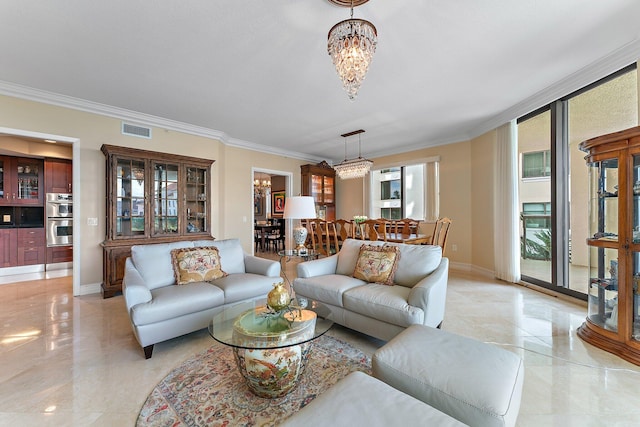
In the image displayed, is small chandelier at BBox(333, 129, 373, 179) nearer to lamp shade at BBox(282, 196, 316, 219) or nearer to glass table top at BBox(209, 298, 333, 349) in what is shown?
lamp shade at BBox(282, 196, 316, 219)

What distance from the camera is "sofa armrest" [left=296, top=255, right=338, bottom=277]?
3076 mm

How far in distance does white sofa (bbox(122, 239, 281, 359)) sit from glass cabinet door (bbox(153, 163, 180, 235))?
5.42 feet

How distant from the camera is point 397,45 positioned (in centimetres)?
257

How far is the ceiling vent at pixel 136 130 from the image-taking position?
4.31m

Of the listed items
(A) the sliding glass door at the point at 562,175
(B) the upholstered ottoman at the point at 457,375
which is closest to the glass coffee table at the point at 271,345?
(B) the upholstered ottoman at the point at 457,375

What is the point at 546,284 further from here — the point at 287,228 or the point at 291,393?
the point at 287,228

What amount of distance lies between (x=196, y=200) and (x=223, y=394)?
12.2ft

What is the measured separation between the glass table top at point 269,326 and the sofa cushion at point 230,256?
1113 millimetres

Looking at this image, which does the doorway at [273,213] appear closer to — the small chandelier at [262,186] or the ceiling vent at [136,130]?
the small chandelier at [262,186]

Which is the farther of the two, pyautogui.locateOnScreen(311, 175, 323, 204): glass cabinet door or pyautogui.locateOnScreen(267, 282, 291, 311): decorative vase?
pyautogui.locateOnScreen(311, 175, 323, 204): glass cabinet door

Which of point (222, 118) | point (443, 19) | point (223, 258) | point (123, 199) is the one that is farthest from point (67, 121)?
point (443, 19)

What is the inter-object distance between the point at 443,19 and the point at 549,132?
289 cm

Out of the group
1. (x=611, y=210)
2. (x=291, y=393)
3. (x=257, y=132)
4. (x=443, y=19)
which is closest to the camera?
(x=291, y=393)

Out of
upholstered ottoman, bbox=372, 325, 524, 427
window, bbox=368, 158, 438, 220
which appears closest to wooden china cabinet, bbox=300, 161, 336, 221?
window, bbox=368, 158, 438, 220
